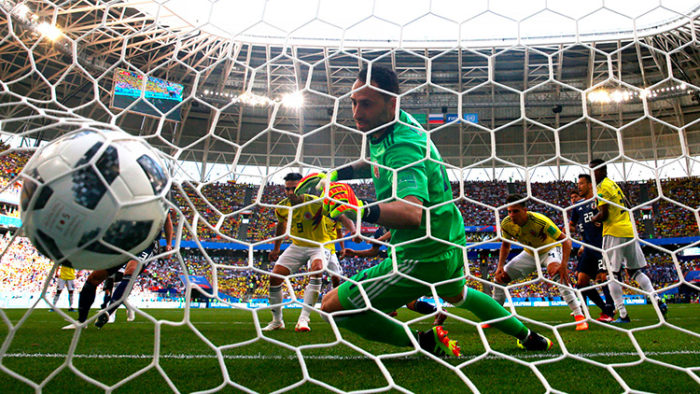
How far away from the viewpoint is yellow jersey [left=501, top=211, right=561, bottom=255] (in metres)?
4.58

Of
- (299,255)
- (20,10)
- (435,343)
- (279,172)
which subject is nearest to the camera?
(435,343)

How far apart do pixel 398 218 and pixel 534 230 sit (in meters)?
3.15

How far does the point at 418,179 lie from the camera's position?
214 centimetres

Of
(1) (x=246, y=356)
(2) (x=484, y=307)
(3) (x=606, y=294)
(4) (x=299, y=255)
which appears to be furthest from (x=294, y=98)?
(3) (x=606, y=294)

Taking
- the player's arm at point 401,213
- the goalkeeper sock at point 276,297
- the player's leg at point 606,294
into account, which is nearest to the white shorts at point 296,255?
the goalkeeper sock at point 276,297

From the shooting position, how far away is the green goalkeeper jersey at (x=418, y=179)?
2250mm

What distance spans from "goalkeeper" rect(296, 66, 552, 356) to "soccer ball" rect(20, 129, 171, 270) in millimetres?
900

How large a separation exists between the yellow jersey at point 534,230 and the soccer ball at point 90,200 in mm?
3753

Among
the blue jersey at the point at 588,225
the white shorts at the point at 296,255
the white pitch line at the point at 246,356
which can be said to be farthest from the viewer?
the blue jersey at the point at 588,225

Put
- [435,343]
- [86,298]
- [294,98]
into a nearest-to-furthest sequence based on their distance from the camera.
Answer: [435,343], [294,98], [86,298]

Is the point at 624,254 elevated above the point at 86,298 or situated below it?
above

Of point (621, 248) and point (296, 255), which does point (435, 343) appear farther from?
point (621, 248)

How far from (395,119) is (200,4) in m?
2.11

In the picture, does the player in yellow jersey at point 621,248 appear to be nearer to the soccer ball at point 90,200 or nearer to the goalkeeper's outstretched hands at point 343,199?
the goalkeeper's outstretched hands at point 343,199
